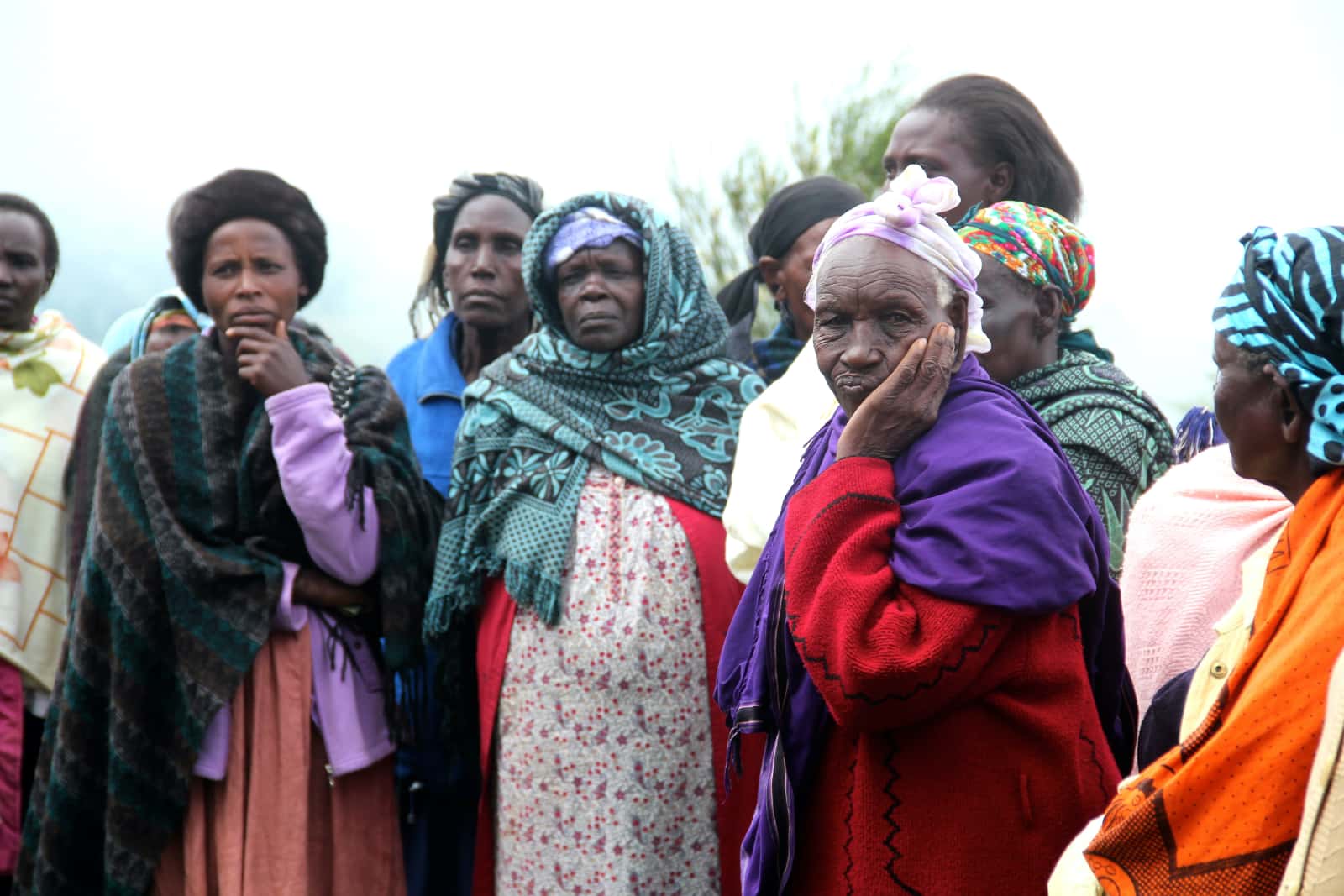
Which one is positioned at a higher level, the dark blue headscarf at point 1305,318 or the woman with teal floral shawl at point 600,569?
the dark blue headscarf at point 1305,318

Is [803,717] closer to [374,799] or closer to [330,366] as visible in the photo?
[374,799]

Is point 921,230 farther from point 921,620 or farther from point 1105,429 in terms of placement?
point 1105,429

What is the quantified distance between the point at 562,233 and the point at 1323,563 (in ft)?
9.79

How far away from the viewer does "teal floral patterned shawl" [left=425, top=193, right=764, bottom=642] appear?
13.3 ft

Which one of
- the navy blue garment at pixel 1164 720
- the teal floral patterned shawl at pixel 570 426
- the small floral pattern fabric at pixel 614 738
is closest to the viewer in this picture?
the navy blue garment at pixel 1164 720

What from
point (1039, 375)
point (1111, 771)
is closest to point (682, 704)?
point (1039, 375)

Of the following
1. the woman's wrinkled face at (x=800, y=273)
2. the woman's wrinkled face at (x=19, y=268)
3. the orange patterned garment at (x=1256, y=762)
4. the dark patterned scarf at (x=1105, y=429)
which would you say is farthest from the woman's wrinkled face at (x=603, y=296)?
the orange patterned garment at (x=1256, y=762)

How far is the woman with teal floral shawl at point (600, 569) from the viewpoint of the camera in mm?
3867

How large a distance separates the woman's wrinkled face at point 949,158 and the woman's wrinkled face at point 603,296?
0.90 m

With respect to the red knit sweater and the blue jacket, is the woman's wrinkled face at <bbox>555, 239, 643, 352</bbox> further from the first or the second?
the red knit sweater

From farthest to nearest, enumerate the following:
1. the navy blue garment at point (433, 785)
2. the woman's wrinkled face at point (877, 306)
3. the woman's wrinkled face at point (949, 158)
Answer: the navy blue garment at point (433, 785) → the woman's wrinkled face at point (949, 158) → the woman's wrinkled face at point (877, 306)

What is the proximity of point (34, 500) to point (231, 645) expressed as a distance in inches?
57.1

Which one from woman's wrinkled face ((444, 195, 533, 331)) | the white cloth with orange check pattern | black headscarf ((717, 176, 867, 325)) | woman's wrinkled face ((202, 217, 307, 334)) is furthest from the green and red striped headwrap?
the white cloth with orange check pattern

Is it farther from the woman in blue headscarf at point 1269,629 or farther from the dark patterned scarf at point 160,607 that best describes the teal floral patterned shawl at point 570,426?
the woman in blue headscarf at point 1269,629
